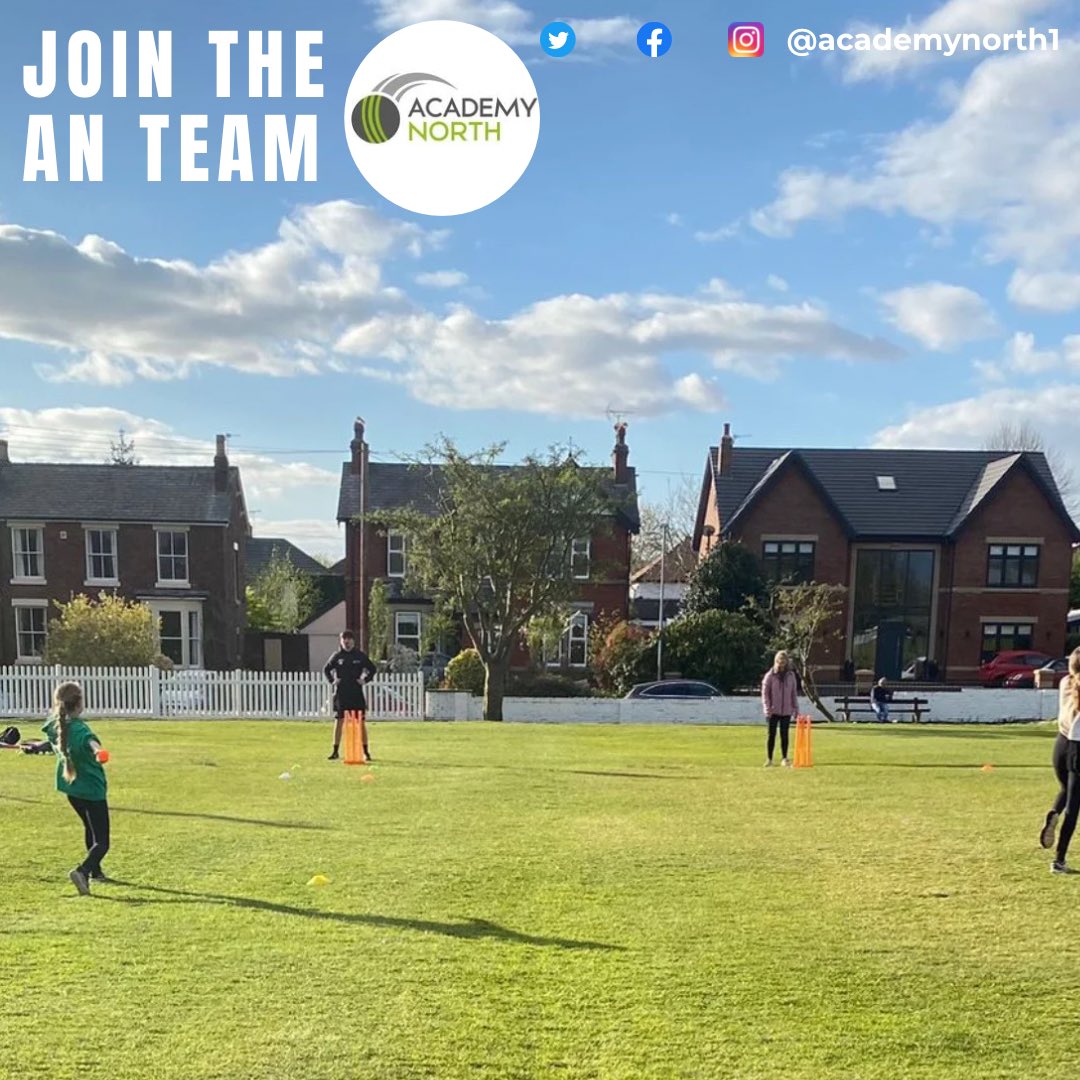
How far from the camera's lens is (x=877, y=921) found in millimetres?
5984

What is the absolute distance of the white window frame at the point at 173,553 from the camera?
3488 centimetres

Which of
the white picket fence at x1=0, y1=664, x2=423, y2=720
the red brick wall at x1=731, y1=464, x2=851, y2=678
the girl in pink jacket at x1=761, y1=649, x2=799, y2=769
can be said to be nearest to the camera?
the girl in pink jacket at x1=761, y1=649, x2=799, y2=769

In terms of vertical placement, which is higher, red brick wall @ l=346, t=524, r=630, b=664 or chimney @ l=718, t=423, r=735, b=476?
chimney @ l=718, t=423, r=735, b=476

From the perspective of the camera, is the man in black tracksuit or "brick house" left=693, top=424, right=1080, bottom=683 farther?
"brick house" left=693, top=424, right=1080, bottom=683

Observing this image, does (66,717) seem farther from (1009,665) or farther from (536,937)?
(1009,665)

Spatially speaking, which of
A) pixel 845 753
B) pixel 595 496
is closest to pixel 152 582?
pixel 595 496

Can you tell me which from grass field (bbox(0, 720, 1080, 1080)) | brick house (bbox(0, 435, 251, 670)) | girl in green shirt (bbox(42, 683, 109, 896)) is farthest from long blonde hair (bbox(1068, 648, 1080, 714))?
brick house (bbox(0, 435, 251, 670))

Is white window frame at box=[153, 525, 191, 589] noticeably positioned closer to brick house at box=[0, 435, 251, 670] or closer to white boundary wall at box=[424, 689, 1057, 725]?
brick house at box=[0, 435, 251, 670]

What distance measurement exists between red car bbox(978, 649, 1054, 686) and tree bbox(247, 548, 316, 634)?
3369 cm

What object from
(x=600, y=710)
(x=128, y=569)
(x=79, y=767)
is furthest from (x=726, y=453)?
(x=79, y=767)

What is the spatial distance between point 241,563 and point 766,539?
23521 millimetres

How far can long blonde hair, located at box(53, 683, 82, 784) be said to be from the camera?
6672 mm

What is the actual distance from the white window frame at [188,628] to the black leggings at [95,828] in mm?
29708

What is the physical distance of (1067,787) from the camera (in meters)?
7.18
